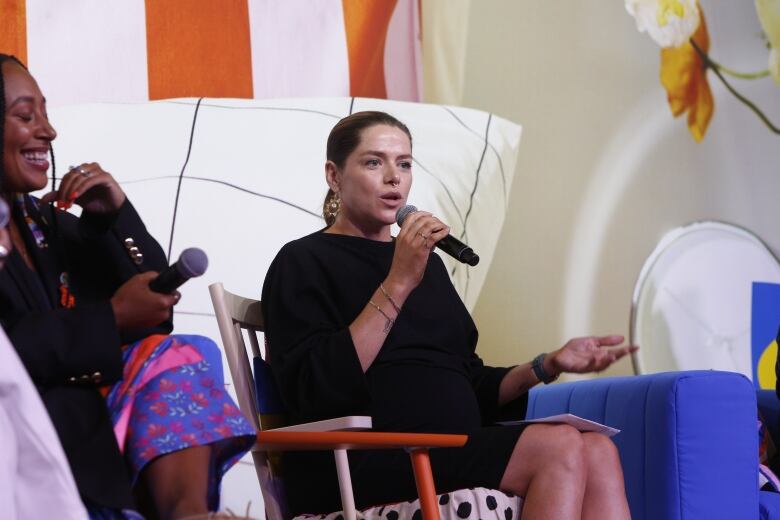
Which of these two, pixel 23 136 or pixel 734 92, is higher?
pixel 734 92

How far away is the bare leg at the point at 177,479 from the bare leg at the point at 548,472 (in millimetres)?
556

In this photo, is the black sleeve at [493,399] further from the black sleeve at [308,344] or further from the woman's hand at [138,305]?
the woman's hand at [138,305]

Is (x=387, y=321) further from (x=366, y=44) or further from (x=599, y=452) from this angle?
(x=366, y=44)

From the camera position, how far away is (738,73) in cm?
348

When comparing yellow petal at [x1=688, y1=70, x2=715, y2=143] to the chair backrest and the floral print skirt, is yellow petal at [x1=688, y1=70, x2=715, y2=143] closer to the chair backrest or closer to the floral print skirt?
the chair backrest

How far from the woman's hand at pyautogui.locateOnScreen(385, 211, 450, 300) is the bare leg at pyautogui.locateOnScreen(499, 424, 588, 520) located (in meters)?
0.31

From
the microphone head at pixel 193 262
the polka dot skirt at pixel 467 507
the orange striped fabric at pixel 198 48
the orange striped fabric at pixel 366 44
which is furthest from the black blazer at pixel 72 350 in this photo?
the orange striped fabric at pixel 366 44

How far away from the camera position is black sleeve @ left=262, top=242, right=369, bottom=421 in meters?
1.61

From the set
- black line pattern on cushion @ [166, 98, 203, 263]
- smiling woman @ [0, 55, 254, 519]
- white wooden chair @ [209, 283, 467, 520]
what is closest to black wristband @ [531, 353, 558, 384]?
white wooden chair @ [209, 283, 467, 520]

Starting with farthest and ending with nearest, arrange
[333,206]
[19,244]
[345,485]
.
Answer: [333,206] → [345,485] → [19,244]

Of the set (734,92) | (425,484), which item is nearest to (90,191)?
(425,484)

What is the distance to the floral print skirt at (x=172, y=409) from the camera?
1.14m

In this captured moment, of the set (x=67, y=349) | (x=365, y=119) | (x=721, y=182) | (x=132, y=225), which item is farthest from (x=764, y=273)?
(x=67, y=349)

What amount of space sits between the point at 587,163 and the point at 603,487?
5.45ft
